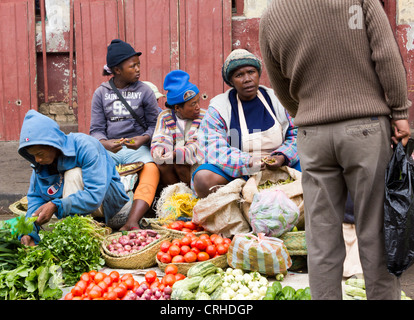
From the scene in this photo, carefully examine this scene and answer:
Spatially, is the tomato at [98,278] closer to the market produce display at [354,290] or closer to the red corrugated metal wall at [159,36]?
the market produce display at [354,290]

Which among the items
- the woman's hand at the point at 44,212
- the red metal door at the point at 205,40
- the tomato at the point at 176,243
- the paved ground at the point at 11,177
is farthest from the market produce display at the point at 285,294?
the red metal door at the point at 205,40

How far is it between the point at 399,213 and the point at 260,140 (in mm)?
2161

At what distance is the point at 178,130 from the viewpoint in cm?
481

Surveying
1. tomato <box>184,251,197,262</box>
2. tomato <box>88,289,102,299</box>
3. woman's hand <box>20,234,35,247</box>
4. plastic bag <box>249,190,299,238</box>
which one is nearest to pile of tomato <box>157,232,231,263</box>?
tomato <box>184,251,197,262</box>

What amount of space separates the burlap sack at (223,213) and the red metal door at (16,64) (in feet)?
14.5

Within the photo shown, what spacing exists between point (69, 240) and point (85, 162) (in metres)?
0.71

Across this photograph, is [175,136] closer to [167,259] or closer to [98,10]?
[167,259]

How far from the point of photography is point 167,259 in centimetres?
350

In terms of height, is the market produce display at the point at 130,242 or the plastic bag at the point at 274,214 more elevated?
the plastic bag at the point at 274,214

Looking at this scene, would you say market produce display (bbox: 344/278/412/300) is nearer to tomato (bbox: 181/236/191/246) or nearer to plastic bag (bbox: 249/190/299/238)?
plastic bag (bbox: 249/190/299/238)

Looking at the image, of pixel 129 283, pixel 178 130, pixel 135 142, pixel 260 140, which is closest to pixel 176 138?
pixel 178 130

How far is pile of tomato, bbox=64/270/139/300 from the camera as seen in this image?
2934 millimetres

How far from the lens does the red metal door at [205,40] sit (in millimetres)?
6746

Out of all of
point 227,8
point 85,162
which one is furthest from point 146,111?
point 227,8
